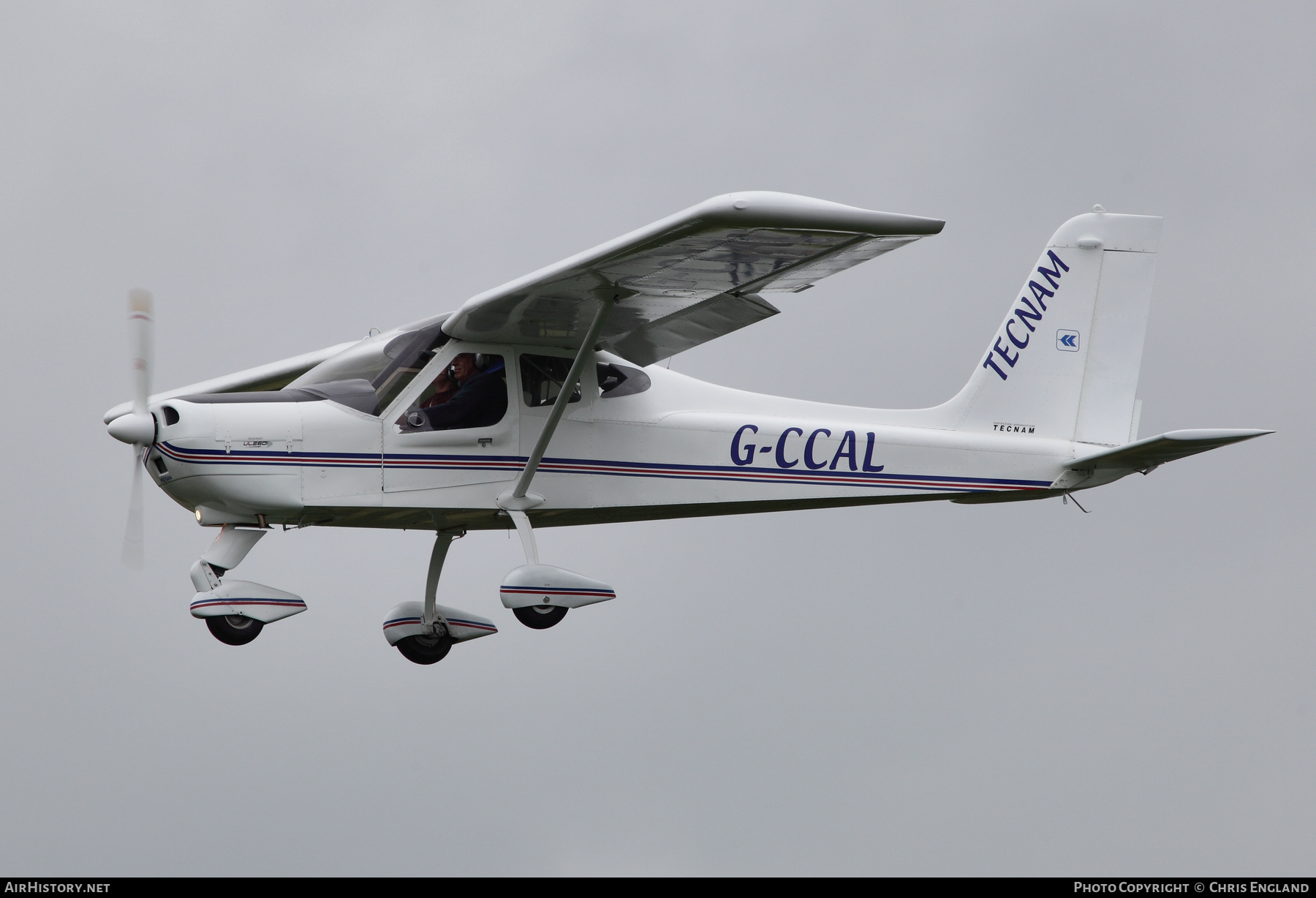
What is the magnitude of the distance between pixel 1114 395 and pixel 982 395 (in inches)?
50.6

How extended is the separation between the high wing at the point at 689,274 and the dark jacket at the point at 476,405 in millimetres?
311

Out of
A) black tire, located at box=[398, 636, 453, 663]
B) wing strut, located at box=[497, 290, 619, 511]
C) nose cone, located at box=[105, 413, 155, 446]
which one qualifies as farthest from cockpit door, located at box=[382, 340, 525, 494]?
black tire, located at box=[398, 636, 453, 663]

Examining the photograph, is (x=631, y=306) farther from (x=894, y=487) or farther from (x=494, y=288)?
(x=894, y=487)

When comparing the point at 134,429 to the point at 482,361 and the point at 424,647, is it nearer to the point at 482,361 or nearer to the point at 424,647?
the point at 482,361

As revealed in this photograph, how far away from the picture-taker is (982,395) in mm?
14953

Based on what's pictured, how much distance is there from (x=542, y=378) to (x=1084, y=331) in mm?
5333

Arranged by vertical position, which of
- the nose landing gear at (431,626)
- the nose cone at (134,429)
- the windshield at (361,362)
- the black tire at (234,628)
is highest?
the windshield at (361,362)

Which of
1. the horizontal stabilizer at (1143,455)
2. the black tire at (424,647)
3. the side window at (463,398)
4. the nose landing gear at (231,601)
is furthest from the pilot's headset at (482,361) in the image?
the horizontal stabilizer at (1143,455)

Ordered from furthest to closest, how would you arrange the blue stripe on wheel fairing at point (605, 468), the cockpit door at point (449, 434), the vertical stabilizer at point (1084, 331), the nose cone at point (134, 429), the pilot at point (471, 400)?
the vertical stabilizer at point (1084, 331) → the pilot at point (471, 400) → the cockpit door at point (449, 434) → the blue stripe on wheel fairing at point (605, 468) → the nose cone at point (134, 429)

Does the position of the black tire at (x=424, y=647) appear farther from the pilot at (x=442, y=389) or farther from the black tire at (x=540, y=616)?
the pilot at (x=442, y=389)

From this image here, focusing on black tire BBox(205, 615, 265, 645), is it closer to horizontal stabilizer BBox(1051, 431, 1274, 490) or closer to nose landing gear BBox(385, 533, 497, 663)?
nose landing gear BBox(385, 533, 497, 663)

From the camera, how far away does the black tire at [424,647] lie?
14.5 m

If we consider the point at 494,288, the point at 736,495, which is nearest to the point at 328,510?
the point at 494,288

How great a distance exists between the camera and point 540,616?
43.4 feet
